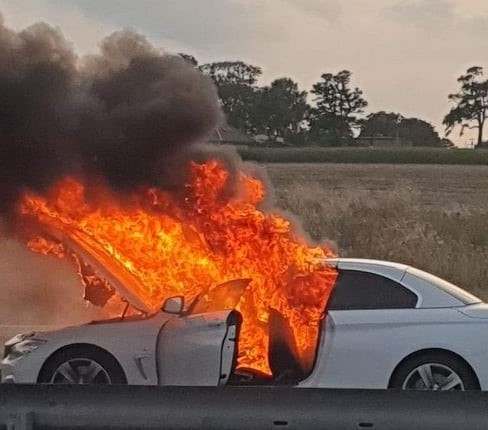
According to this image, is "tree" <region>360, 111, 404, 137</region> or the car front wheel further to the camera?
"tree" <region>360, 111, 404, 137</region>

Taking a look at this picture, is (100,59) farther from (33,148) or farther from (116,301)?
(116,301)

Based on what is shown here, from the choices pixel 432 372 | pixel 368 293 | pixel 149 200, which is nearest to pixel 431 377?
pixel 432 372

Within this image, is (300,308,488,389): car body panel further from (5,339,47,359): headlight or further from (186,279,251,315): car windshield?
(5,339,47,359): headlight

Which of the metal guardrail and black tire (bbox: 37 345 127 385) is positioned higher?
the metal guardrail

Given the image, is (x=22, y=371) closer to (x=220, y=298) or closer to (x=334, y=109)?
(x=220, y=298)

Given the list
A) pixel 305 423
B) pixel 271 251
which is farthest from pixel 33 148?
pixel 305 423

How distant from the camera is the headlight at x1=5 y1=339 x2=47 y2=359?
305 inches

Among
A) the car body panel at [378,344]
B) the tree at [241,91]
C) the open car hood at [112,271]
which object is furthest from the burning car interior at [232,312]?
the tree at [241,91]

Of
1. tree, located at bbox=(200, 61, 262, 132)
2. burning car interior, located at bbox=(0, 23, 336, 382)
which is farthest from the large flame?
tree, located at bbox=(200, 61, 262, 132)

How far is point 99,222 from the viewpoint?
863 centimetres

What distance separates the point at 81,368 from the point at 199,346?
0.92 meters

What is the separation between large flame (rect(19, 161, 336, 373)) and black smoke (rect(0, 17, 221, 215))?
0.26m

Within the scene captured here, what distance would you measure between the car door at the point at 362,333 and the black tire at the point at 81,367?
5.14 ft

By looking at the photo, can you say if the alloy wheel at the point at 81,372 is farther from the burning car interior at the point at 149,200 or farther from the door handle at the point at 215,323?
the door handle at the point at 215,323
